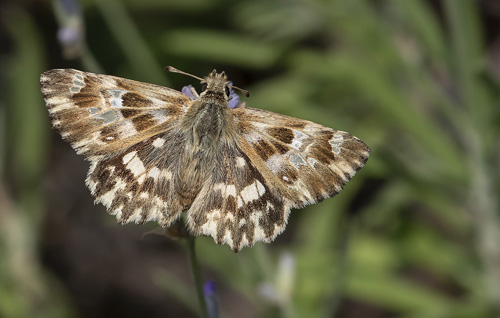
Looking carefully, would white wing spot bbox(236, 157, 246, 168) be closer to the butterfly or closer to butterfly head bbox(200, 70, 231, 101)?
the butterfly

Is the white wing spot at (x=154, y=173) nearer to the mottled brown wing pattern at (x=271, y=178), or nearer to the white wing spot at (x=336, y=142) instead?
the mottled brown wing pattern at (x=271, y=178)

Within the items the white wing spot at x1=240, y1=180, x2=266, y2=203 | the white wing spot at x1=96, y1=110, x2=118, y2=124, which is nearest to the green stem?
the white wing spot at x1=240, y1=180, x2=266, y2=203

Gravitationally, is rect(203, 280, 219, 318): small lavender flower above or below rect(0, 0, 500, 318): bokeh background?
below

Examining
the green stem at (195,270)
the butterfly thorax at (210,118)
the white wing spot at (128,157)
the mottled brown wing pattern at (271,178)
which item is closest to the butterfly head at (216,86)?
the butterfly thorax at (210,118)

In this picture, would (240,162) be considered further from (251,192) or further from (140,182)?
(140,182)

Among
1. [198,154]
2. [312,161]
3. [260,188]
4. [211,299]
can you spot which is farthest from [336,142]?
[211,299]

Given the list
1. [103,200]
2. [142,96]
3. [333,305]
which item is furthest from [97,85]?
[333,305]
